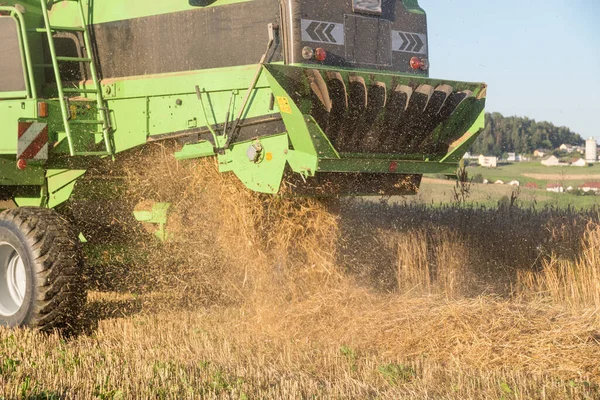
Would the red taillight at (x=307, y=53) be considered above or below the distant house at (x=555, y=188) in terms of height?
above

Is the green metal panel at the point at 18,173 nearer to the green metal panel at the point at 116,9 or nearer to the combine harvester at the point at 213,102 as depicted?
the combine harvester at the point at 213,102

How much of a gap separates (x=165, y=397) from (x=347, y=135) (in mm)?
2087

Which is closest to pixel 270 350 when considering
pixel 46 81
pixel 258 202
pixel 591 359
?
pixel 258 202

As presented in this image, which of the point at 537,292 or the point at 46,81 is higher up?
the point at 46,81

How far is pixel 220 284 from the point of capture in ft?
20.0

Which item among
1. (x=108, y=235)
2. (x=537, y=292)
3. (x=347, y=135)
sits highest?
(x=347, y=135)

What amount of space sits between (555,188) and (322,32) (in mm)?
15007

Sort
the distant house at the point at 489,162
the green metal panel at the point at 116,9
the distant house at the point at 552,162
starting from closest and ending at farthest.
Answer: the green metal panel at the point at 116,9
the distant house at the point at 552,162
the distant house at the point at 489,162

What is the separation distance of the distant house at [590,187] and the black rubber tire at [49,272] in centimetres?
1383

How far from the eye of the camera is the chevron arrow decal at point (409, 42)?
18.5 feet

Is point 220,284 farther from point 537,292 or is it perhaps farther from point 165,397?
point 537,292

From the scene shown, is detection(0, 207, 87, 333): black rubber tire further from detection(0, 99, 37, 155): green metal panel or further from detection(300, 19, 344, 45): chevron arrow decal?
detection(300, 19, 344, 45): chevron arrow decal

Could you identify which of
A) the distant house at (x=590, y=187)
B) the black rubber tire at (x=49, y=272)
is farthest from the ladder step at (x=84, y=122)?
the distant house at (x=590, y=187)

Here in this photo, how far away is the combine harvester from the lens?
16.5 ft
